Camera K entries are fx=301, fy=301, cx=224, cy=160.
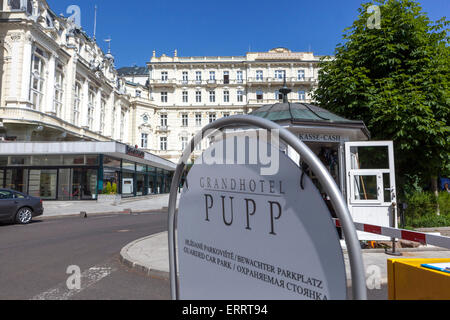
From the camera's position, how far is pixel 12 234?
9.63m

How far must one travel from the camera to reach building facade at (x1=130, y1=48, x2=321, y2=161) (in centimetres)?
4978

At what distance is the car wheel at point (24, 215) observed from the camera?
12.2 m

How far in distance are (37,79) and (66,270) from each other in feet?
85.8

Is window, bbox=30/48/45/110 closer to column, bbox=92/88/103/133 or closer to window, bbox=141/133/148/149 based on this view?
column, bbox=92/88/103/133

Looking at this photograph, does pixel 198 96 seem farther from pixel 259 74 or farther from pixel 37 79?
pixel 37 79

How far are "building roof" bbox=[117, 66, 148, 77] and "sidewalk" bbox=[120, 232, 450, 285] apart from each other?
57752 mm

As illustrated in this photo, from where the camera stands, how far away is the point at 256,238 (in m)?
1.31

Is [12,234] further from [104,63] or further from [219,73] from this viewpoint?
[219,73]

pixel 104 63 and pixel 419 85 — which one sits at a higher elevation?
pixel 104 63

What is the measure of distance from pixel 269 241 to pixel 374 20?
12.7m

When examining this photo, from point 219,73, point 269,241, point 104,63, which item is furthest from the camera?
point 219,73

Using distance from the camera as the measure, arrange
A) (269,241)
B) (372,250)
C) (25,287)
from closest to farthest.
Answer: (269,241), (25,287), (372,250)

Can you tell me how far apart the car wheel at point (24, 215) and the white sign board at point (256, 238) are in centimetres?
1320
